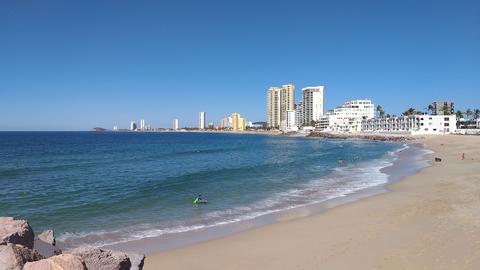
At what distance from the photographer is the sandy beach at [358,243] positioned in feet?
36.4

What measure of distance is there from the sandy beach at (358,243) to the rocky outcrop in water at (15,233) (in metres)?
4.79

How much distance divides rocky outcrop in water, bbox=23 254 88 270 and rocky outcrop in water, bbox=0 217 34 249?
1.50 m

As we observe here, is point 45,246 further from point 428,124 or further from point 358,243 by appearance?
point 428,124

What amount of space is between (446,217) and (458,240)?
3873mm

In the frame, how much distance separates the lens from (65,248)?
44.0 ft

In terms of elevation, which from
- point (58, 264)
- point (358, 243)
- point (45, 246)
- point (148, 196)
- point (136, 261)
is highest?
point (58, 264)

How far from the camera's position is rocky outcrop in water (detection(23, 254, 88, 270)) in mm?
5078

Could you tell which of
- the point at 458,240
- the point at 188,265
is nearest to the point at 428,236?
the point at 458,240

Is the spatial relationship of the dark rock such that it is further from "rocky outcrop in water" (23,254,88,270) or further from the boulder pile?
"rocky outcrop in water" (23,254,88,270)

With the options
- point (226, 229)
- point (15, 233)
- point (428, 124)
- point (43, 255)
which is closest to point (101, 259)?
point (43, 255)

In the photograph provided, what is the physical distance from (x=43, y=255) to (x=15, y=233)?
623mm

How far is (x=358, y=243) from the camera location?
12.9 metres

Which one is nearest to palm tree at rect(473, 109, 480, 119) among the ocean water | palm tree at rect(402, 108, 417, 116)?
palm tree at rect(402, 108, 417, 116)

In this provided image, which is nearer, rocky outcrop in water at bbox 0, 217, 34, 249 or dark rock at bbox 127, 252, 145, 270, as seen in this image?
rocky outcrop in water at bbox 0, 217, 34, 249
